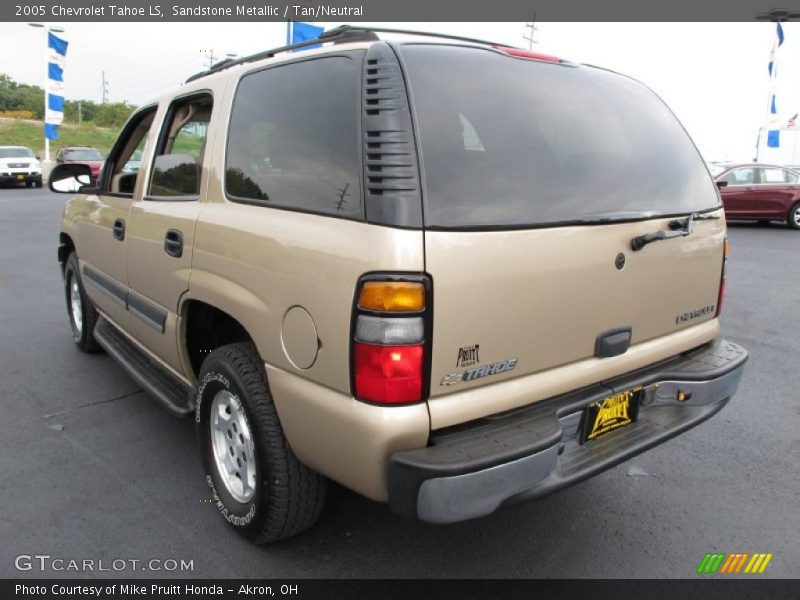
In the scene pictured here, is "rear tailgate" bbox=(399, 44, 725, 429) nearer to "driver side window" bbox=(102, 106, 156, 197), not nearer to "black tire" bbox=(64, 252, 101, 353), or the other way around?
"driver side window" bbox=(102, 106, 156, 197)

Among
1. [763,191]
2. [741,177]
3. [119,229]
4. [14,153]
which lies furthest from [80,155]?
[119,229]

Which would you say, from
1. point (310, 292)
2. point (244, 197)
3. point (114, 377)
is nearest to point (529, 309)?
point (310, 292)

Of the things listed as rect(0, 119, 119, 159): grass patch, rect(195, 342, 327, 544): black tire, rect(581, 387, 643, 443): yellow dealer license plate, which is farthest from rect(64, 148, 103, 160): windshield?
rect(0, 119, 119, 159): grass patch

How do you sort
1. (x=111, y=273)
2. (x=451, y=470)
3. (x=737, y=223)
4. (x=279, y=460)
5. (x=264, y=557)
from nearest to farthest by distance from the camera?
(x=451, y=470)
(x=279, y=460)
(x=264, y=557)
(x=111, y=273)
(x=737, y=223)

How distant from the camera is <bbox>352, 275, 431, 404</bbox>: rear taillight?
6.15 feet

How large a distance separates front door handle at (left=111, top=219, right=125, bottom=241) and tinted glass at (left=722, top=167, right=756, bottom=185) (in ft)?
45.2

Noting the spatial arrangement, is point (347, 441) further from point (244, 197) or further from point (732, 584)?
point (732, 584)

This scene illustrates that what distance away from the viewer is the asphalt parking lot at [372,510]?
251 cm

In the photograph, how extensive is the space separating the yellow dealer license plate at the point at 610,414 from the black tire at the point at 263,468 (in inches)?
41.1

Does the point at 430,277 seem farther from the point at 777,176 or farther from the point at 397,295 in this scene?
the point at 777,176

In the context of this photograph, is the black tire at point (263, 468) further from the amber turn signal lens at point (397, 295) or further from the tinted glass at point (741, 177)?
the tinted glass at point (741, 177)

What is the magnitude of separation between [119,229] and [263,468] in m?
1.95

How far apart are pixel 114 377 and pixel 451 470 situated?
3430 mm

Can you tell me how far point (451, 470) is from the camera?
186cm
